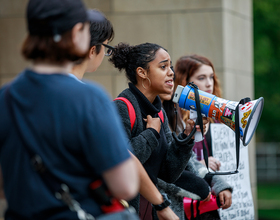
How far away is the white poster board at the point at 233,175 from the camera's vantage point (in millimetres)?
3713

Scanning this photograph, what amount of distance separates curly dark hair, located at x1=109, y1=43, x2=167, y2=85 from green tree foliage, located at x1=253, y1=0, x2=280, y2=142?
15.2 m

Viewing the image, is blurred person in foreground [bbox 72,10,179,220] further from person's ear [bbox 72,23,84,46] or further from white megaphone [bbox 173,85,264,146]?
person's ear [bbox 72,23,84,46]

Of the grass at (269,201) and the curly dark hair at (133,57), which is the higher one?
the curly dark hair at (133,57)

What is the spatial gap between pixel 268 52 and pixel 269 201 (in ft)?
21.5

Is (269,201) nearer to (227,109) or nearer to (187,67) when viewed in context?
(187,67)

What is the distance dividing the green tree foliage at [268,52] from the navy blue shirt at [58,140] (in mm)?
16864

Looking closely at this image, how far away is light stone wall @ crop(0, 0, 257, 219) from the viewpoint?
20.5ft

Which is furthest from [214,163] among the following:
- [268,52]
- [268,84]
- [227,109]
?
[268,84]

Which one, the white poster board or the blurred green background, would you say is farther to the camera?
the blurred green background

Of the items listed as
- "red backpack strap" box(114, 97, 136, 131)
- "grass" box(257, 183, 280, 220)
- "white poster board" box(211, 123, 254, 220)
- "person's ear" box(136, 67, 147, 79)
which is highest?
"person's ear" box(136, 67, 147, 79)

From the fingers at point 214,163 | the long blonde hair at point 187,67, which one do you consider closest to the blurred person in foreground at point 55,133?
the fingers at point 214,163

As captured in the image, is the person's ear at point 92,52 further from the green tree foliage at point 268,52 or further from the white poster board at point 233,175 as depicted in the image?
the green tree foliage at point 268,52

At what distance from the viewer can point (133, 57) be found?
304 centimetres

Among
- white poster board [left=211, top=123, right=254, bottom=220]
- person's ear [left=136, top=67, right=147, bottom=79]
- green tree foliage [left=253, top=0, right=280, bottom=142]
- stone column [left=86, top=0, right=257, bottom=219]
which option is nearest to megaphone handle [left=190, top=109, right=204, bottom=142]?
person's ear [left=136, top=67, right=147, bottom=79]
